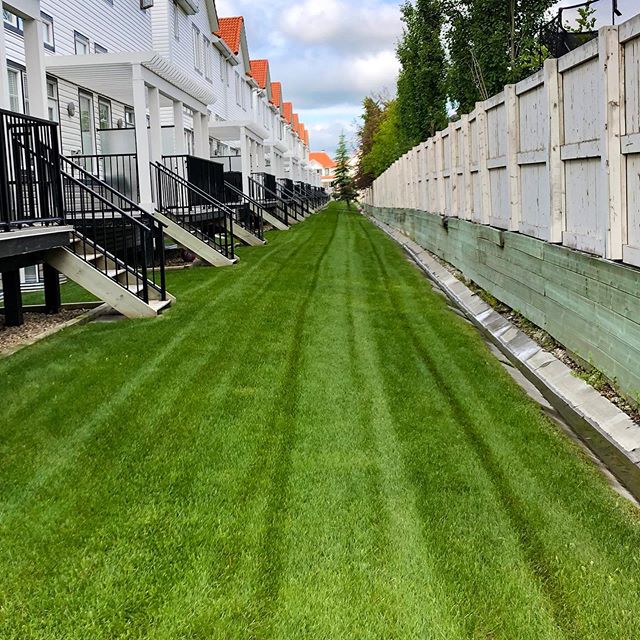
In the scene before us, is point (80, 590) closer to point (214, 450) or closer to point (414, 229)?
point (214, 450)

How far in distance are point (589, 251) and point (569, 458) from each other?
2.04 metres

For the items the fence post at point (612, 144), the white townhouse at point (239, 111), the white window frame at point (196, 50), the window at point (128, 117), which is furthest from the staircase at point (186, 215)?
the white window frame at point (196, 50)

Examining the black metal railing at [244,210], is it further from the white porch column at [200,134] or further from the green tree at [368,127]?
the green tree at [368,127]

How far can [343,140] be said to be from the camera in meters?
91.4

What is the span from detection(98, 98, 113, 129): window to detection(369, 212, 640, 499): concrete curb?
11003mm

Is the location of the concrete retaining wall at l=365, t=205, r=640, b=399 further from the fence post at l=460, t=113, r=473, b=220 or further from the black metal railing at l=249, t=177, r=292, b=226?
the black metal railing at l=249, t=177, r=292, b=226

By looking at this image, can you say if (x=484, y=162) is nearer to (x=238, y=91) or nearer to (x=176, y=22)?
(x=176, y=22)

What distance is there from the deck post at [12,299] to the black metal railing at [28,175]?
770 millimetres

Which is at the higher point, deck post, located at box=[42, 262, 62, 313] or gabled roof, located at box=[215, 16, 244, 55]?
gabled roof, located at box=[215, 16, 244, 55]

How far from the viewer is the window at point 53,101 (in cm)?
1417

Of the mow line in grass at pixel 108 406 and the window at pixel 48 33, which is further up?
the window at pixel 48 33

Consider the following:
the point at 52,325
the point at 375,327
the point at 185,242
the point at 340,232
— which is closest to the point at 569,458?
the point at 375,327

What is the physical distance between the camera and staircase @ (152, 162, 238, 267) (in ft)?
46.1

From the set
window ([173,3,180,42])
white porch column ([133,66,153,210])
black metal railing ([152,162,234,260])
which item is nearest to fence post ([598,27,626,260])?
white porch column ([133,66,153,210])
